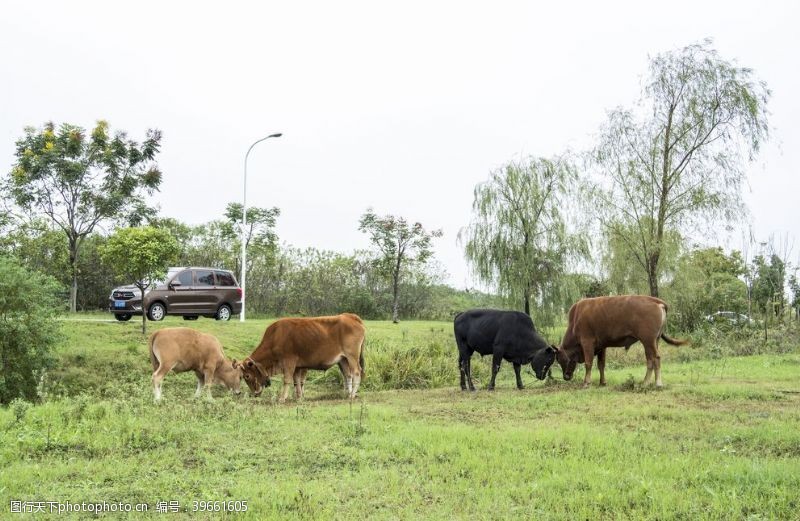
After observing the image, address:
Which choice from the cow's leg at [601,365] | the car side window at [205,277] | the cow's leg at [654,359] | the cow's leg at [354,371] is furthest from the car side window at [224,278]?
the cow's leg at [654,359]

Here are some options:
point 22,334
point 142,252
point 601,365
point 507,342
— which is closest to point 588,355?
point 601,365

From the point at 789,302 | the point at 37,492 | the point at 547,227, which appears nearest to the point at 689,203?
the point at 547,227

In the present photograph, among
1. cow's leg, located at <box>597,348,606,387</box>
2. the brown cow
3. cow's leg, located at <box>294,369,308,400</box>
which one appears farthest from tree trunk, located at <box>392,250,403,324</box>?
the brown cow

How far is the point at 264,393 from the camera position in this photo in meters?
14.2

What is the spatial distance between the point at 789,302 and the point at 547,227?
10988mm

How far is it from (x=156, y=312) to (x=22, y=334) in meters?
7.78

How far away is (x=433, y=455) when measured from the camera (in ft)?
23.1

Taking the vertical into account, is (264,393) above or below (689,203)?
below

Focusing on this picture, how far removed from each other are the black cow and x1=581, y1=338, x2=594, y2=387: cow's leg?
24.9 inches

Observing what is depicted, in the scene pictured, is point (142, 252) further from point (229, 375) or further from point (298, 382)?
point (298, 382)

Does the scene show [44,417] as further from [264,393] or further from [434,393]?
[434,393]

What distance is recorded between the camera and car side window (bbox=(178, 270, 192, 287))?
75.6ft

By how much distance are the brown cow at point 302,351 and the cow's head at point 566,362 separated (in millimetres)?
4210

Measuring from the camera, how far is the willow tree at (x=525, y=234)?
2602cm
